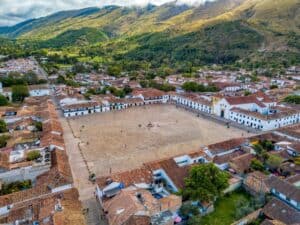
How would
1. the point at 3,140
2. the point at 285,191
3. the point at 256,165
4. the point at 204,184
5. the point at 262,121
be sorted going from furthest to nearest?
the point at 262,121 → the point at 3,140 → the point at 256,165 → the point at 285,191 → the point at 204,184

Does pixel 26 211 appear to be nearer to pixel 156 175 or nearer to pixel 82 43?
pixel 156 175

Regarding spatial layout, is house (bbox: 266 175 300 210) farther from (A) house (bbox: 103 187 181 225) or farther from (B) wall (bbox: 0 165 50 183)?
(B) wall (bbox: 0 165 50 183)

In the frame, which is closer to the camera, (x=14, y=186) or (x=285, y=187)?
(x=285, y=187)

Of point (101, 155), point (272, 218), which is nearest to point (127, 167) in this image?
point (101, 155)

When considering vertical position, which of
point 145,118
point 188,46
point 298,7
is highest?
point 298,7

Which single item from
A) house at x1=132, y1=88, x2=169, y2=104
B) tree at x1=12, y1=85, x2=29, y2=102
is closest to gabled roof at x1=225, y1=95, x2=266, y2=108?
house at x1=132, y1=88, x2=169, y2=104

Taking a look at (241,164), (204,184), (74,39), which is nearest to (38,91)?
(241,164)

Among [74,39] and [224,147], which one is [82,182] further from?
[74,39]
